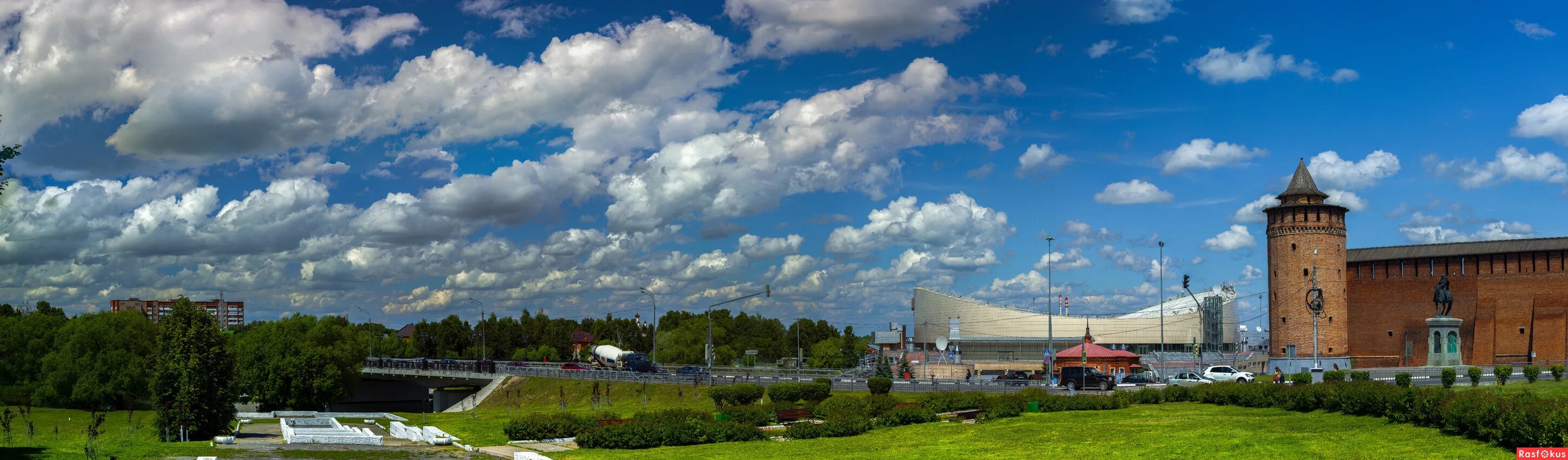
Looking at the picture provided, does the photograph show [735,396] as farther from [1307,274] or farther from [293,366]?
[1307,274]

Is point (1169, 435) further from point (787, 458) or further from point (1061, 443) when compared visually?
point (787, 458)

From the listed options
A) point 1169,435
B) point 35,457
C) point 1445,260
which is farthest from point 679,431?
point 1445,260

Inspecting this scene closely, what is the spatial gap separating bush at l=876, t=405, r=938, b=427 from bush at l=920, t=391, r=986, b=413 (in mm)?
760

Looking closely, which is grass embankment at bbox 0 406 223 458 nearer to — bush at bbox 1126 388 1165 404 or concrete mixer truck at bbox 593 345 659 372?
bush at bbox 1126 388 1165 404

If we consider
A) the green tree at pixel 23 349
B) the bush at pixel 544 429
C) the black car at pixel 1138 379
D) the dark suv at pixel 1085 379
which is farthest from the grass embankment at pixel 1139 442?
the green tree at pixel 23 349

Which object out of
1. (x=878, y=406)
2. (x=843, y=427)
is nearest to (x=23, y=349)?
(x=878, y=406)

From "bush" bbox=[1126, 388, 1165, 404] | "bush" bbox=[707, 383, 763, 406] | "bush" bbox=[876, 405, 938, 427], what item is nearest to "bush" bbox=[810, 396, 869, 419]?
"bush" bbox=[876, 405, 938, 427]

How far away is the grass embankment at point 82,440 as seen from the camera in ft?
80.8

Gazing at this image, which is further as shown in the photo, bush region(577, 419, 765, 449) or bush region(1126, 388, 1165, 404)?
bush region(1126, 388, 1165, 404)

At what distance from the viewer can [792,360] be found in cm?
11081

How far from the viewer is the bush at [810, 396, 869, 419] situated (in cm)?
3180

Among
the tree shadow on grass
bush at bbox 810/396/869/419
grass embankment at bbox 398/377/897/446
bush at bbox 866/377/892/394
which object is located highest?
the tree shadow on grass

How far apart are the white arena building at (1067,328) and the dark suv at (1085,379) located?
250 feet

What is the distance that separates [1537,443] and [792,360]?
93154mm
